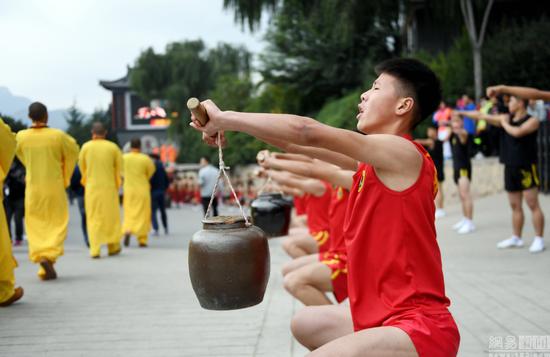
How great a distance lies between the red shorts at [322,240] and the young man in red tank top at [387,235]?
3250mm

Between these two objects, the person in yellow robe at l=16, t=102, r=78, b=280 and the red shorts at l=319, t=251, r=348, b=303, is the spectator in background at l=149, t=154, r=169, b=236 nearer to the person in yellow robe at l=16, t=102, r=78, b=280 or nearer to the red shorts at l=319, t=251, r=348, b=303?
the person in yellow robe at l=16, t=102, r=78, b=280

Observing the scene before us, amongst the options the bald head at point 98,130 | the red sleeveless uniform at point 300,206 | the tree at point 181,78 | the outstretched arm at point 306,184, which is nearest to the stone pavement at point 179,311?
the red sleeveless uniform at point 300,206

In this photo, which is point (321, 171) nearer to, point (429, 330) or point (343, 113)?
point (429, 330)

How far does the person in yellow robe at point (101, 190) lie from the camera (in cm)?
1009

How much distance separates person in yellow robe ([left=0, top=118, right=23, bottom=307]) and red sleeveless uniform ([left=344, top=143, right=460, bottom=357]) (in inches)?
166

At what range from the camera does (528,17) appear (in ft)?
75.1

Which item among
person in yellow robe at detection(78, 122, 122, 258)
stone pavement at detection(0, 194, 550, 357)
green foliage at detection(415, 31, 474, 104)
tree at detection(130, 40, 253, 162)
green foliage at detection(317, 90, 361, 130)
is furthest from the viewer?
tree at detection(130, 40, 253, 162)

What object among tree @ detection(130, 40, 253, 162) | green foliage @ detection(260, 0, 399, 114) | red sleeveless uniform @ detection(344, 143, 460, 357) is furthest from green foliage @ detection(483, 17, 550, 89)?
red sleeveless uniform @ detection(344, 143, 460, 357)

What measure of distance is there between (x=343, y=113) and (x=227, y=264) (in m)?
19.0

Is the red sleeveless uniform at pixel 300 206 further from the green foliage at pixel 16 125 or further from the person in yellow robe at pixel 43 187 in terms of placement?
the green foliage at pixel 16 125

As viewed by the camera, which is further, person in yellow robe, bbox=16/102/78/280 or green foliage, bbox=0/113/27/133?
green foliage, bbox=0/113/27/133

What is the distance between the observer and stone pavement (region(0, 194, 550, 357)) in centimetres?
482

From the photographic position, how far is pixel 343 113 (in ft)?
70.8

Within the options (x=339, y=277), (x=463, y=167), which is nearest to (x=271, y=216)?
(x=339, y=277)
